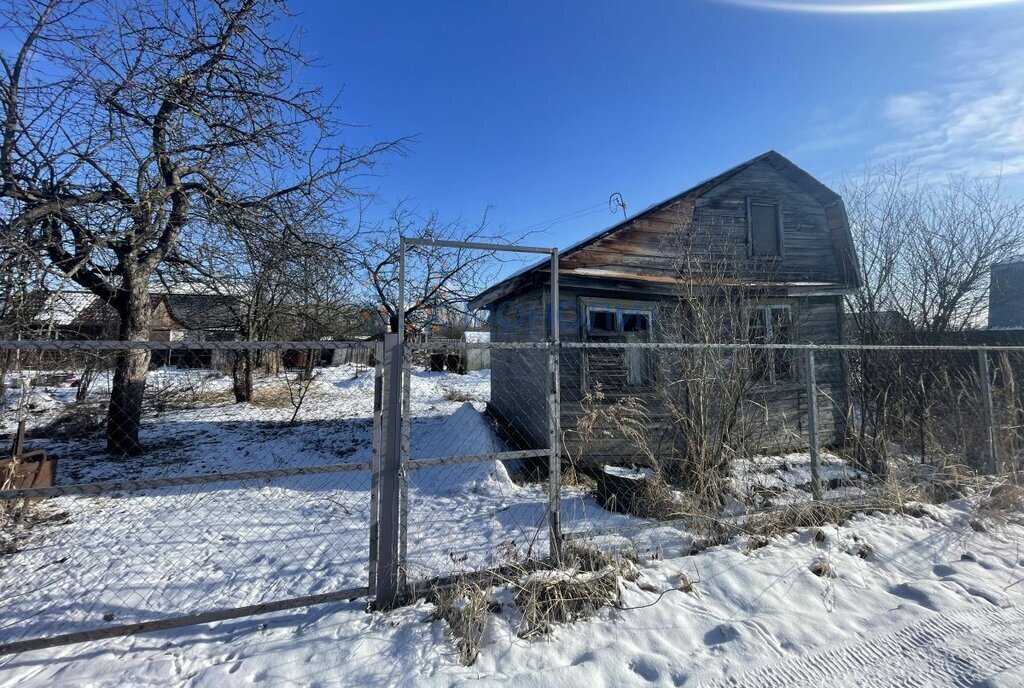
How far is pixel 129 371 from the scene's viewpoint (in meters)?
7.43

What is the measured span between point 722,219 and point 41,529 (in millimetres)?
11241

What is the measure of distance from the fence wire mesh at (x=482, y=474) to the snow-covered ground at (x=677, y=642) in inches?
25.5

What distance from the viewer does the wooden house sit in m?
7.23

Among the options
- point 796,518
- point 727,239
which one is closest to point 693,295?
point 796,518

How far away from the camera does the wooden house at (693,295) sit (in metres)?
7.23

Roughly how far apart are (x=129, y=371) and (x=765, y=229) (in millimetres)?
12160

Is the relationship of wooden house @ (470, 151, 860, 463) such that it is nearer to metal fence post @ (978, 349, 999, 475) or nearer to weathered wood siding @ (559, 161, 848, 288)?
weathered wood siding @ (559, 161, 848, 288)

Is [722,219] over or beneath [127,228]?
over

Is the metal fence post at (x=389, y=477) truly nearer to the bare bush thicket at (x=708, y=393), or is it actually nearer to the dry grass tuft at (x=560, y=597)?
the dry grass tuft at (x=560, y=597)

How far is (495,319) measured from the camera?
1059 cm

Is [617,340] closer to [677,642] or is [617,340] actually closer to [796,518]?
[796,518]

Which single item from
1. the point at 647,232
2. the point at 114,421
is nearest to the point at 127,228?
the point at 114,421

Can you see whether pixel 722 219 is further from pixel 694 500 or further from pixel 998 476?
pixel 694 500

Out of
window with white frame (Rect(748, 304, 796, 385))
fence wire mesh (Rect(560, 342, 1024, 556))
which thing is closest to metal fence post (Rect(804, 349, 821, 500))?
fence wire mesh (Rect(560, 342, 1024, 556))
